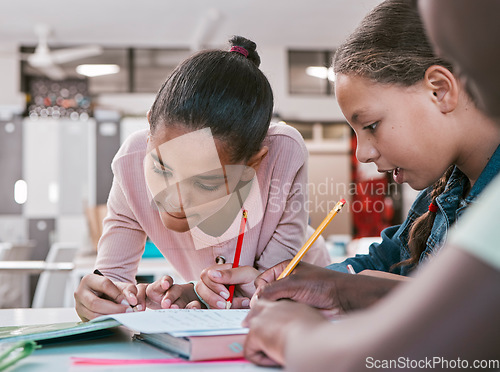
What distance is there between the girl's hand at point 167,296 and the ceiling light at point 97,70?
577cm

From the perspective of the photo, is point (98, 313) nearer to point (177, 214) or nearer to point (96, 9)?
point (177, 214)

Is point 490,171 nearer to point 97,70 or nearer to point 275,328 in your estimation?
point 275,328

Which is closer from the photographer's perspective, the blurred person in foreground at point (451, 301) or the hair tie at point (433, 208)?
the blurred person in foreground at point (451, 301)

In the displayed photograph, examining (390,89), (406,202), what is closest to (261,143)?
(390,89)

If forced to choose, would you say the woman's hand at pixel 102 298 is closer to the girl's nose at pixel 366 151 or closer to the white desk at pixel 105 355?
the white desk at pixel 105 355

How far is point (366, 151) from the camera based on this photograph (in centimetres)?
91

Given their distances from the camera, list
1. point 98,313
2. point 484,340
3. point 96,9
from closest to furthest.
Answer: point 484,340 → point 98,313 → point 96,9

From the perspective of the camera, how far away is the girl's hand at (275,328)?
0.41 meters

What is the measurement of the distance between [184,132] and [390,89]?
1.18 ft

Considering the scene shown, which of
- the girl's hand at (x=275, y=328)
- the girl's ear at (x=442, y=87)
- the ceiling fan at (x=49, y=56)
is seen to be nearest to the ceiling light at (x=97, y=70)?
the ceiling fan at (x=49, y=56)

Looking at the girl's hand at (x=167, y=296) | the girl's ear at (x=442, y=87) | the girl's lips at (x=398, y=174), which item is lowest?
the girl's hand at (x=167, y=296)

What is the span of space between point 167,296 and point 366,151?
426mm

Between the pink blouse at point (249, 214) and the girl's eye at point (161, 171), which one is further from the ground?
the girl's eye at point (161, 171)

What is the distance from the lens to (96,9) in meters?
5.18
